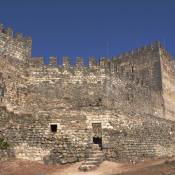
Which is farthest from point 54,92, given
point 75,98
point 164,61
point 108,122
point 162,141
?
point 164,61

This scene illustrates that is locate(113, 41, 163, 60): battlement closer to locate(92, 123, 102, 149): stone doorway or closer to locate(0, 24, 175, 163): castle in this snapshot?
locate(0, 24, 175, 163): castle

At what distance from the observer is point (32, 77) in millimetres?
25078

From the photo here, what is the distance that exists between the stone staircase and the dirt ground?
0.94 feet

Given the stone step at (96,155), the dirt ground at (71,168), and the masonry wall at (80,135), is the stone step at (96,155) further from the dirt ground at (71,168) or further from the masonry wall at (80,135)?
the dirt ground at (71,168)

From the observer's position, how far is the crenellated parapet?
78.7 ft

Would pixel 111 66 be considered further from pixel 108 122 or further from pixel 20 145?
pixel 20 145

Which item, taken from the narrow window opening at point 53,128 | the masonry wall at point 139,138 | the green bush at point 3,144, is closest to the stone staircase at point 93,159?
the masonry wall at point 139,138

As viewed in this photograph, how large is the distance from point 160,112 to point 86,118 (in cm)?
899

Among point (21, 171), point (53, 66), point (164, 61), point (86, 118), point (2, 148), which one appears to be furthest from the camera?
point (164, 61)

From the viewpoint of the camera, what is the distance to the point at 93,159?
821 inches

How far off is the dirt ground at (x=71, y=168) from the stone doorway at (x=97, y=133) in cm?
248

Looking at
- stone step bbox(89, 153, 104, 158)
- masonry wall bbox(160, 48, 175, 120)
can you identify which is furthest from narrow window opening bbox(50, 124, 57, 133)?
masonry wall bbox(160, 48, 175, 120)

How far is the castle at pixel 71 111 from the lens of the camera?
70.4 ft

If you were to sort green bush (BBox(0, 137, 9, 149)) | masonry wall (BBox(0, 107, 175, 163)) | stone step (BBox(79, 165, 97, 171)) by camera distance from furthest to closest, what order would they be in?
masonry wall (BBox(0, 107, 175, 163)), green bush (BBox(0, 137, 9, 149)), stone step (BBox(79, 165, 97, 171))
